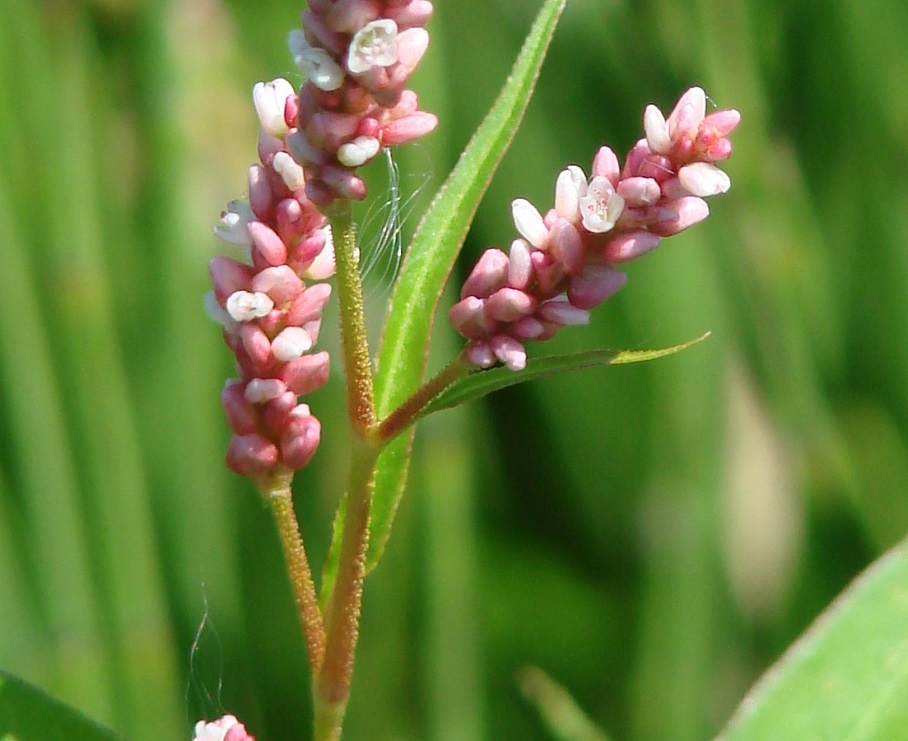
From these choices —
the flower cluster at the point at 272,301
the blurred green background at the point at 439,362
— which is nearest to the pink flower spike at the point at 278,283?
the flower cluster at the point at 272,301

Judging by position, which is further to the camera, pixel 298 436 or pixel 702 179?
pixel 298 436

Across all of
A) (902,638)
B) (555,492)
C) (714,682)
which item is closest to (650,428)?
(555,492)

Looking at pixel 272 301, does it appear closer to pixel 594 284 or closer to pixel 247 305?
pixel 247 305

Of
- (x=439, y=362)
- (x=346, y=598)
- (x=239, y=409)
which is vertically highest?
(x=239, y=409)

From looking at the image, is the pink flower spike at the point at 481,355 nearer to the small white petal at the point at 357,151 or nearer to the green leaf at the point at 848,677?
the small white petal at the point at 357,151

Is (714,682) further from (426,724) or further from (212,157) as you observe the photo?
(212,157)

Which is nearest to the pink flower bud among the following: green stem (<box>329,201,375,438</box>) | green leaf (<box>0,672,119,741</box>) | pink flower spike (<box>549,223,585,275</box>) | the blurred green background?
pink flower spike (<box>549,223,585,275</box>)

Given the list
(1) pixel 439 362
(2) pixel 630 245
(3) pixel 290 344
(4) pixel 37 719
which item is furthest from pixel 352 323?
(1) pixel 439 362

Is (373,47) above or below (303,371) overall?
above
